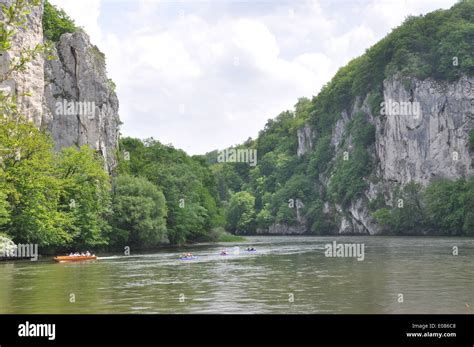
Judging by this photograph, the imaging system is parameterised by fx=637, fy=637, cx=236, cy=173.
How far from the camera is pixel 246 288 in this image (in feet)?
89.8

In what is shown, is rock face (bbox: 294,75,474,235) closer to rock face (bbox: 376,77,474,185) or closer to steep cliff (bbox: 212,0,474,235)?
rock face (bbox: 376,77,474,185)

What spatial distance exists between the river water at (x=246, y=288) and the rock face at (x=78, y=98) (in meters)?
26.5

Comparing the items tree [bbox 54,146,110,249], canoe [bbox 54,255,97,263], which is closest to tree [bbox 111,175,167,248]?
tree [bbox 54,146,110,249]

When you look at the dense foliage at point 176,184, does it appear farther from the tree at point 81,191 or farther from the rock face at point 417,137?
the rock face at point 417,137

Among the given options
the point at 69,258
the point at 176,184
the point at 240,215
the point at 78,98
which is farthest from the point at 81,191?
the point at 240,215

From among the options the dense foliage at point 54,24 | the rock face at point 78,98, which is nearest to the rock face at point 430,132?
the rock face at point 78,98

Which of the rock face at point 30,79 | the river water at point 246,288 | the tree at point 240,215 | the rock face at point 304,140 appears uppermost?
the rock face at point 304,140

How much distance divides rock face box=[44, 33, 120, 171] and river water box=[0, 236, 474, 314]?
2645cm

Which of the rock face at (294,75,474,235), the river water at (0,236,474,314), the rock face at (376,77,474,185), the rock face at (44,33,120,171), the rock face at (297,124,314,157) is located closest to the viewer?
the river water at (0,236,474,314)

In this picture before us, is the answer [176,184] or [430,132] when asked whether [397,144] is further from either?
[176,184]

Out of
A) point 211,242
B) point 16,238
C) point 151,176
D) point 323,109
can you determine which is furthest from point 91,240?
point 323,109

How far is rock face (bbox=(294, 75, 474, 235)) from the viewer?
113 meters

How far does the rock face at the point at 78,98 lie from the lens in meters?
65.1
